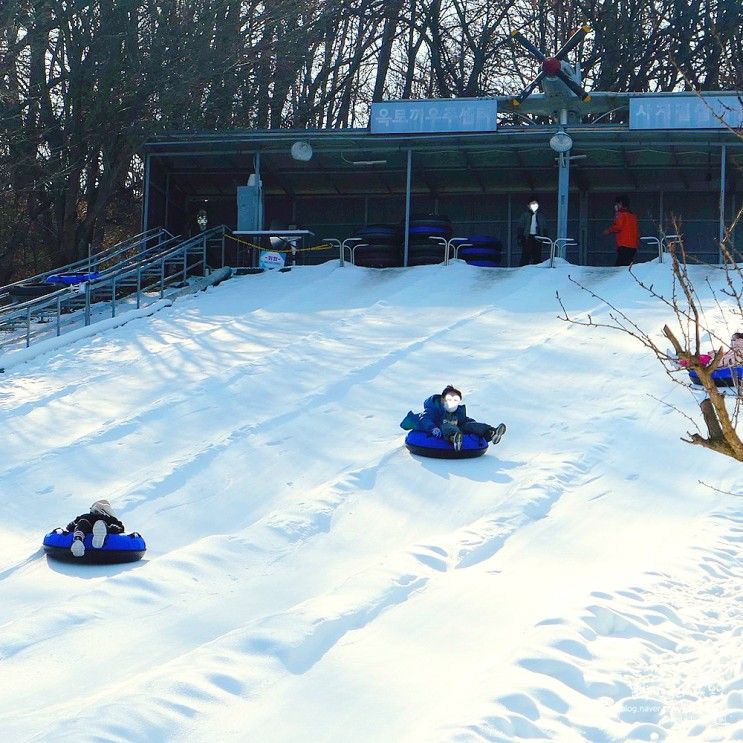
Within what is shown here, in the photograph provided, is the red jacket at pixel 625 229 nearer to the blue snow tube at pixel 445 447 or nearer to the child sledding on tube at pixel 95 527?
the blue snow tube at pixel 445 447

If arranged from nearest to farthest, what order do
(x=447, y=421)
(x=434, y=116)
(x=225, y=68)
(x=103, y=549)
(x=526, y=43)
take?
(x=103, y=549)
(x=447, y=421)
(x=434, y=116)
(x=526, y=43)
(x=225, y=68)

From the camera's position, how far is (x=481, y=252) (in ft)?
74.4

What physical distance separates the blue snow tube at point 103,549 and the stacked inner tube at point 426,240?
1388cm

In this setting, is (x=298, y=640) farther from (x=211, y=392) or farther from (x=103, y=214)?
(x=103, y=214)

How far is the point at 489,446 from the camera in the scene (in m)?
12.9

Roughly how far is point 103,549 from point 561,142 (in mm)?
14083

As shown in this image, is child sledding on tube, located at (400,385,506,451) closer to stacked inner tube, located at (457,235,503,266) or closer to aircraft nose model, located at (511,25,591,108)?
stacked inner tube, located at (457,235,503,266)

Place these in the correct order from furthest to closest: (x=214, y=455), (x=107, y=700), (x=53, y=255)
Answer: (x=53, y=255) < (x=214, y=455) < (x=107, y=700)

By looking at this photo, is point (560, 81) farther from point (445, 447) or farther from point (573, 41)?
point (445, 447)

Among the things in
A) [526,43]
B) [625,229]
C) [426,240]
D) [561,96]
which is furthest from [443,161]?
[625,229]

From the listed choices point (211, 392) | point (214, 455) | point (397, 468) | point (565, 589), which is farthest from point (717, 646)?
point (211, 392)

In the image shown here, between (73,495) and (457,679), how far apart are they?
17.4 feet

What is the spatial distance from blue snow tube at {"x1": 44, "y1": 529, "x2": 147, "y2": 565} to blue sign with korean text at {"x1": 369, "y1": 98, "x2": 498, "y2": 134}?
13865mm

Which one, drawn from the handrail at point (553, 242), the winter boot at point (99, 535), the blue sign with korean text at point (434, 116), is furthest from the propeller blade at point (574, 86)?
the winter boot at point (99, 535)
